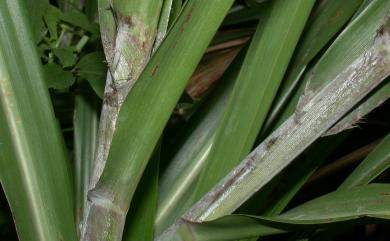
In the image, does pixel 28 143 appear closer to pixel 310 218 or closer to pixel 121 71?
pixel 121 71

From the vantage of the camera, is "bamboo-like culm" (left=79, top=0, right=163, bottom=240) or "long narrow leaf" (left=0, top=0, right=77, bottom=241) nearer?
"bamboo-like culm" (left=79, top=0, right=163, bottom=240)

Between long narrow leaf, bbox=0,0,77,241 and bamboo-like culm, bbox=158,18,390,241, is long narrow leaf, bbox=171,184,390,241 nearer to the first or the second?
bamboo-like culm, bbox=158,18,390,241

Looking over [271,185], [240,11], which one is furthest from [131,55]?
[240,11]

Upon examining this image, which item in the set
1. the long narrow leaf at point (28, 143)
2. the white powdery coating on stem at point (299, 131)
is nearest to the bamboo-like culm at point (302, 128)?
the white powdery coating on stem at point (299, 131)

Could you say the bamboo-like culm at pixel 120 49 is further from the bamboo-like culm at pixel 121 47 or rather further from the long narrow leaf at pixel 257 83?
the long narrow leaf at pixel 257 83

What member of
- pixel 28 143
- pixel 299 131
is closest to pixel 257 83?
pixel 299 131

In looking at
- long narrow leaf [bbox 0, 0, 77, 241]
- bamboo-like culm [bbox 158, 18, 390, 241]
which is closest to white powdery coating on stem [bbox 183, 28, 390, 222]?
bamboo-like culm [bbox 158, 18, 390, 241]

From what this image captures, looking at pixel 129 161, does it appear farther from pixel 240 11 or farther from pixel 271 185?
pixel 240 11

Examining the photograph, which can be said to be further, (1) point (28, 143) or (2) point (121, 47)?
(1) point (28, 143)

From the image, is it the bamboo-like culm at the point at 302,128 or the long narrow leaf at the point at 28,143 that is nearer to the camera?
the bamboo-like culm at the point at 302,128
